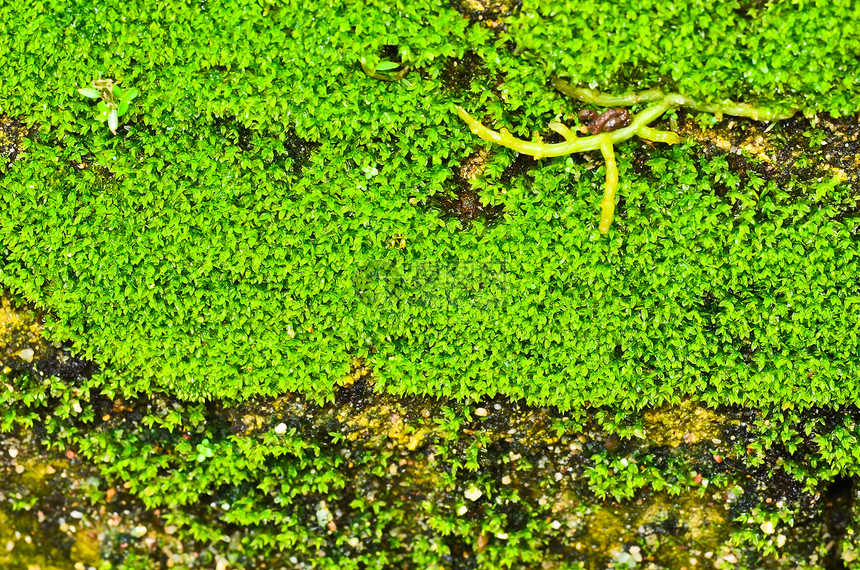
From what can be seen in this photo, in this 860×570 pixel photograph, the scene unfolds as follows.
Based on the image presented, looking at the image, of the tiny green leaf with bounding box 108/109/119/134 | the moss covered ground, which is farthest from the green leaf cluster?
the tiny green leaf with bounding box 108/109/119/134

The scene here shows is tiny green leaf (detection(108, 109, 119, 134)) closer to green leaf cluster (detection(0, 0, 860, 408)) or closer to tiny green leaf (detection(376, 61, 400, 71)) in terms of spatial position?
green leaf cluster (detection(0, 0, 860, 408))

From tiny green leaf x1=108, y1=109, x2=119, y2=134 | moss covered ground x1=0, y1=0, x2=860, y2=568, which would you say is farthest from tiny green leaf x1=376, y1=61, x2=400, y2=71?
tiny green leaf x1=108, y1=109, x2=119, y2=134

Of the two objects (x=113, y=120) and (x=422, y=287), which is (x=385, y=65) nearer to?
(x=422, y=287)

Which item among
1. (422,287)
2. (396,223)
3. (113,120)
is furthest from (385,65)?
(113,120)

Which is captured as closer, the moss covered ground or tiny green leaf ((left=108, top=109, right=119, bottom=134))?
the moss covered ground

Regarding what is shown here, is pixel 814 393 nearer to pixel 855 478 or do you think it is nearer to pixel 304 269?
pixel 855 478

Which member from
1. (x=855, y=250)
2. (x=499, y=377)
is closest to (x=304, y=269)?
(x=499, y=377)

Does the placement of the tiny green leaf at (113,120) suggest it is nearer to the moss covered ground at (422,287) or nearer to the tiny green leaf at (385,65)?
the moss covered ground at (422,287)

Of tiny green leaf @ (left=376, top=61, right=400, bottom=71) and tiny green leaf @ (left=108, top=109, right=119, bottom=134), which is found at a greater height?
tiny green leaf @ (left=376, top=61, right=400, bottom=71)
